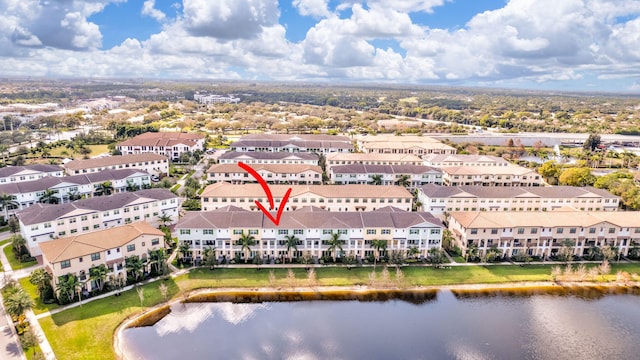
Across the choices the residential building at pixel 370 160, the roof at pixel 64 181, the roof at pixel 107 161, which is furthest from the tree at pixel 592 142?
the roof at pixel 64 181

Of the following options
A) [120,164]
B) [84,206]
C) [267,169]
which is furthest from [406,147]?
[84,206]

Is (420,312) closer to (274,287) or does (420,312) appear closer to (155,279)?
(274,287)

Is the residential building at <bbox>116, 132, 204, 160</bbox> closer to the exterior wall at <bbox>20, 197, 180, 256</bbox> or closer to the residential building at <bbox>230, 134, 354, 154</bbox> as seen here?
the residential building at <bbox>230, 134, 354, 154</bbox>

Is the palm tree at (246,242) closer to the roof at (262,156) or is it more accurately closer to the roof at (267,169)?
the roof at (267,169)

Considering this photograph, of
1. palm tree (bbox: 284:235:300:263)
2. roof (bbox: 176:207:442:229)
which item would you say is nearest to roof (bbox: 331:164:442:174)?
roof (bbox: 176:207:442:229)

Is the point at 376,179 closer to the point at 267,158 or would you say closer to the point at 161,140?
the point at 267,158

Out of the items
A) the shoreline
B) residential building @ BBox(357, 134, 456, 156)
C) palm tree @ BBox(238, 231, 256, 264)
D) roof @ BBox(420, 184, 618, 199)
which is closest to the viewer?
the shoreline
